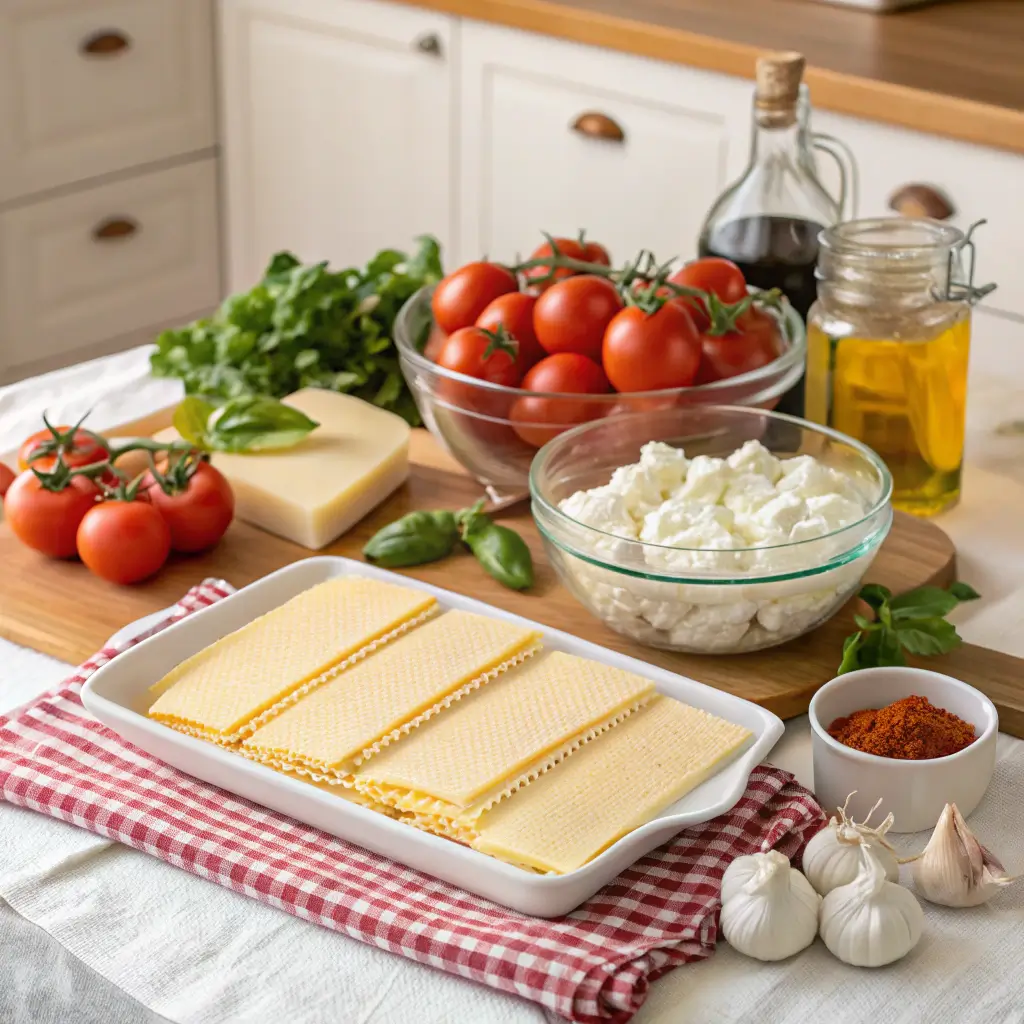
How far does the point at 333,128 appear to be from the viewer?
121 inches

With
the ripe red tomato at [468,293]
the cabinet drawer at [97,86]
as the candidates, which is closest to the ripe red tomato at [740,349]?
the ripe red tomato at [468,293]

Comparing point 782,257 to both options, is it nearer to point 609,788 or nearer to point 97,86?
point 609,788

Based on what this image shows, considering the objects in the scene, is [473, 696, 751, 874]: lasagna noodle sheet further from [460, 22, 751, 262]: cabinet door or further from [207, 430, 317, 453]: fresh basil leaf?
[460, 22, 751, 262]: cabinet door

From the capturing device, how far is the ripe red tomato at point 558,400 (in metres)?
1.38

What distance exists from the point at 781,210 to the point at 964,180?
79 cm

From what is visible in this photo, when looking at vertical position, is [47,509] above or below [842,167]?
below

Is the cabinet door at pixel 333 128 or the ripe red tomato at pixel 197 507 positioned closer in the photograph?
the ripe red tomato at pixel 197 507

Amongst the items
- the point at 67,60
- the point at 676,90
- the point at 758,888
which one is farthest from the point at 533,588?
the point at 67,60

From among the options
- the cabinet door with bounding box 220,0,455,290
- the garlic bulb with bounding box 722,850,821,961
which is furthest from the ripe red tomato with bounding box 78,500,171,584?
the cabinet door with bounding box 220,0,455,290

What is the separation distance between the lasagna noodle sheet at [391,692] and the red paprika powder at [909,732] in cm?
24

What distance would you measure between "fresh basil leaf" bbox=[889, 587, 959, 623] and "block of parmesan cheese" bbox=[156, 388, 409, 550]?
50cm

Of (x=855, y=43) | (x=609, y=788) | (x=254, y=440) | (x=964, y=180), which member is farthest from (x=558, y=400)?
(x=855, y=43)

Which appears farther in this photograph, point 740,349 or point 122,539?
point 740,349

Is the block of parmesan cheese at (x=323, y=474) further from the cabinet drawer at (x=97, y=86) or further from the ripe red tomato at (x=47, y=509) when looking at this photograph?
the cabinet drawer at (x=97, y=86)
